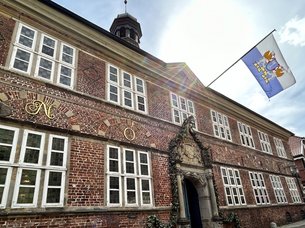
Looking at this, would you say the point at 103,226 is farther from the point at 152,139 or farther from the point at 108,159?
the point at 152,139

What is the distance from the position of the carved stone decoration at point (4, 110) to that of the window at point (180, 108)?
7503mm

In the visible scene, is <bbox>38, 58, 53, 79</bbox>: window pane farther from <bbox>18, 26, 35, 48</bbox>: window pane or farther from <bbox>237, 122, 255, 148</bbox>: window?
<bbox>237, 122, 255, 148</bbox>: window

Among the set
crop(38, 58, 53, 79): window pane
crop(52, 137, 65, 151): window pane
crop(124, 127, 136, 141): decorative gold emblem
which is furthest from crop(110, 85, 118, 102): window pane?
crop(52, 137, 65, 151): window pane

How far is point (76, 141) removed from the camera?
7543 millimetres

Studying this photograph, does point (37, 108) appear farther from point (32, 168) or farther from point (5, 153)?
point (32, 168)

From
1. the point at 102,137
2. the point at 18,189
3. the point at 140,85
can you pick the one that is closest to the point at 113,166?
the point at 102,137

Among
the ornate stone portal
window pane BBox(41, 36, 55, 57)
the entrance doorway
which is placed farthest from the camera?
the entrance doorway

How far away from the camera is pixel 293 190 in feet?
62.8

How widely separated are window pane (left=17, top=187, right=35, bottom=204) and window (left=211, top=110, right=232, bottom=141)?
10.9 metres

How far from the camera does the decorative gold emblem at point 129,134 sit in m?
9.07

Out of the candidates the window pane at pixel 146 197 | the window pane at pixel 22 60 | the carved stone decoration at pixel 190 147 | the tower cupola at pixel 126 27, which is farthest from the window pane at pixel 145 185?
the tower cupola at pixel 126 27

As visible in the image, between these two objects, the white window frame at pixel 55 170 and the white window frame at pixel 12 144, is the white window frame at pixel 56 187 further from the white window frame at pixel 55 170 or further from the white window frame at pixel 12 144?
the white window frame at pixel 12 144

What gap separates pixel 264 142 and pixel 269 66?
36.2ft

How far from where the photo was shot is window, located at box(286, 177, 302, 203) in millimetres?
18625
